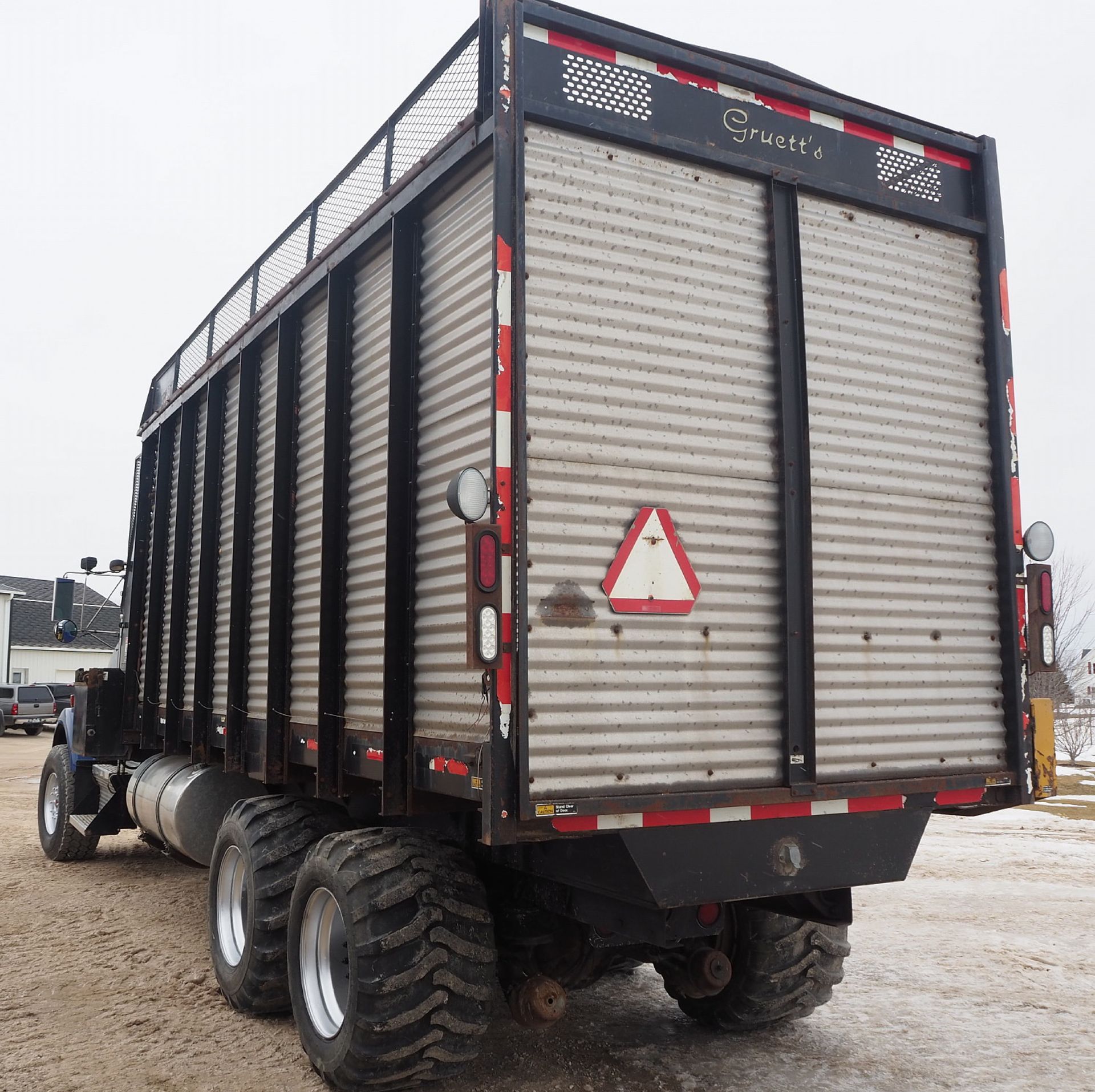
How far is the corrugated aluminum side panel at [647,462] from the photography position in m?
3.88

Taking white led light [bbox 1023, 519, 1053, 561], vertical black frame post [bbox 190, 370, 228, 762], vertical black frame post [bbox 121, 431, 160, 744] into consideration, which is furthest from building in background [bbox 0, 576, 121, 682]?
white led light [bbox 1023, 519, 1053, 561]

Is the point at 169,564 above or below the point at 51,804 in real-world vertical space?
above

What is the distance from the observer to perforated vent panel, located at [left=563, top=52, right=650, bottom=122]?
4.19 metres

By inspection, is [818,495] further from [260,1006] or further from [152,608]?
[152,608]

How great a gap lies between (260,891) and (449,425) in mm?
2592

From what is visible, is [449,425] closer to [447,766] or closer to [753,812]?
[447,766]

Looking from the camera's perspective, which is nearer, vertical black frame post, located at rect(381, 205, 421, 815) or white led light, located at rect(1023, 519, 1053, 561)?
vertical black frame post, located at rect(381, 205, 421, 815)

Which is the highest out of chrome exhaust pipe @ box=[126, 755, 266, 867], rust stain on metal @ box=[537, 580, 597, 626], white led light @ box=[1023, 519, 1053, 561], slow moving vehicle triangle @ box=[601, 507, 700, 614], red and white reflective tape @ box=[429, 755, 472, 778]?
white led light @ box=[1023, 519, 1053, 561]

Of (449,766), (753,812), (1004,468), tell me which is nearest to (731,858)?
(753,812)

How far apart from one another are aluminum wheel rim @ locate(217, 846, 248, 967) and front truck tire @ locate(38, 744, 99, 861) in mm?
4459

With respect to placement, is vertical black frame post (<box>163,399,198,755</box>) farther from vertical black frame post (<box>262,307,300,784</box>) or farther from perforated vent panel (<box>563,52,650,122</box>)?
perforated vent panel (<box>563,52,650,122</box>)

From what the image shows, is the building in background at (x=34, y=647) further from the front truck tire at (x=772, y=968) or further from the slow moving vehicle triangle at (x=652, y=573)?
the slow moving vehicle triangle at (x=652, y=573)

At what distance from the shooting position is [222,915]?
5957 millimetres

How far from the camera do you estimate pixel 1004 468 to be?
4.96 meters
